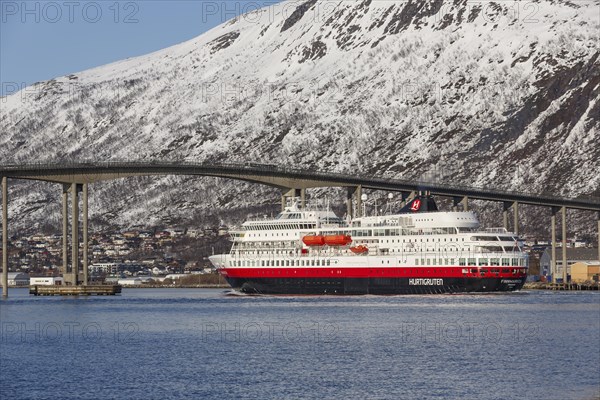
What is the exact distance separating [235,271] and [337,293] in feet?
42.1

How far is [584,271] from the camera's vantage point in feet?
638

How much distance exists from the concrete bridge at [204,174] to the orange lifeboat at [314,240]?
12.5 meters

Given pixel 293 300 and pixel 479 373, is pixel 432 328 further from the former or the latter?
pixel 293 300

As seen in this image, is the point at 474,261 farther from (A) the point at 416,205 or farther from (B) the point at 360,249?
(B) the point at 360,249

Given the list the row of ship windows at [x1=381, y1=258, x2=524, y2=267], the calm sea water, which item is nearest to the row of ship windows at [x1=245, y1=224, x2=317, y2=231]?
the row of ship windows at [x1=381, y1=258, x2=524, y2=267]

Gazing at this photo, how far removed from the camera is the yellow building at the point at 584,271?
19325 centimetres

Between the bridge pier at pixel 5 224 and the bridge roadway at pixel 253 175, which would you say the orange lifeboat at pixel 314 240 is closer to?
the bridge roadway at pixel 253 175

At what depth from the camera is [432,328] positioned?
92.3 m

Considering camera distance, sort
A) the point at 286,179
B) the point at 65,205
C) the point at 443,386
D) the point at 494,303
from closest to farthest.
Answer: the point at 443,386, the point at 494,303, the point at 65,205, the point at 286,179

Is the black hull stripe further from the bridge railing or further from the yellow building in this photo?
the yellow building

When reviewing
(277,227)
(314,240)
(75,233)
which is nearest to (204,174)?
(277,227)

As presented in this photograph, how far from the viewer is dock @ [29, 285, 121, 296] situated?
15400cm

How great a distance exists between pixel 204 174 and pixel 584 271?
196ft

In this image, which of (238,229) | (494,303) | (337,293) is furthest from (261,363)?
(238,229)
